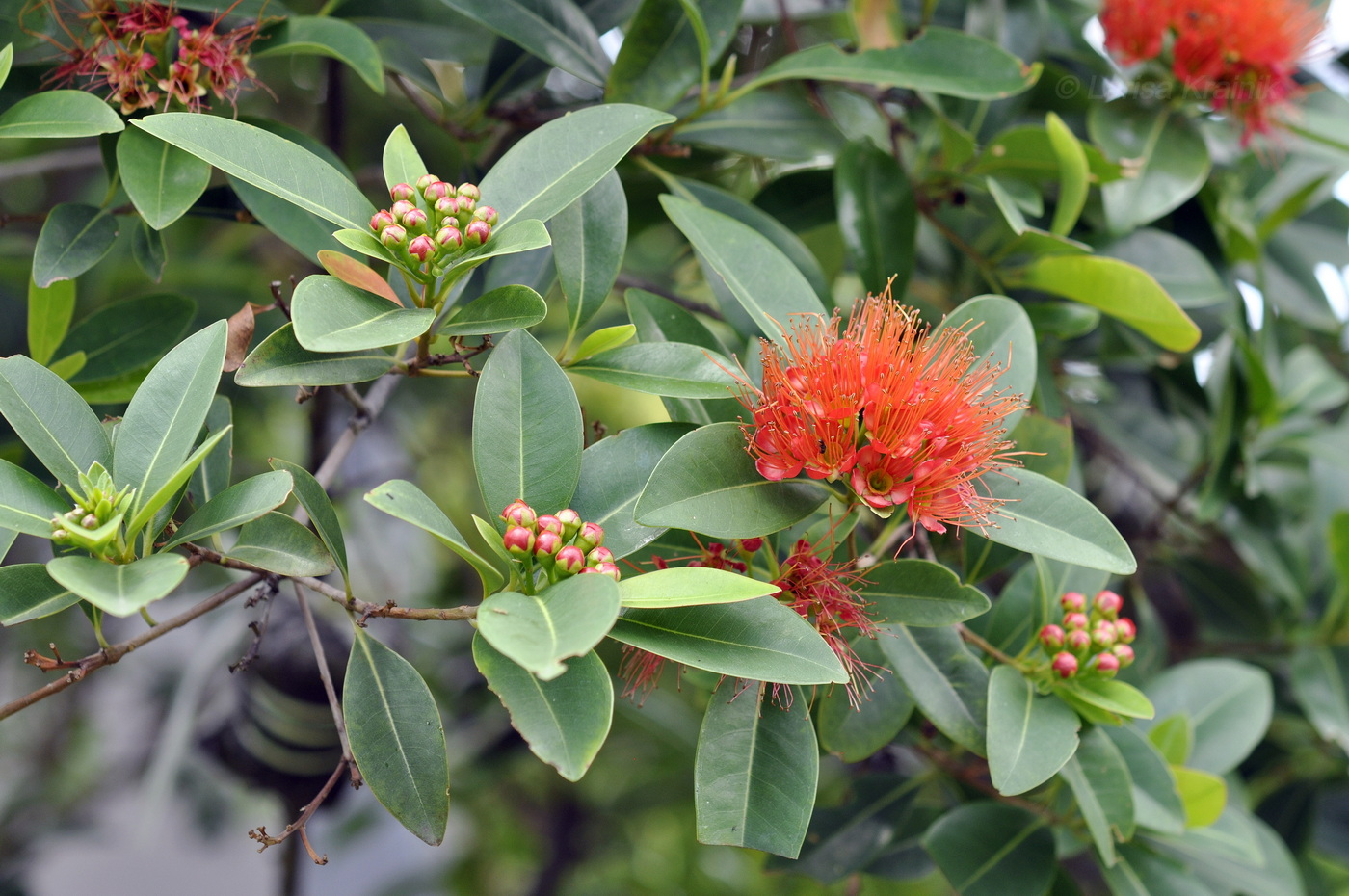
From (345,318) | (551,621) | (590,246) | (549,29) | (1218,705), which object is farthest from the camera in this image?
(1218,705)

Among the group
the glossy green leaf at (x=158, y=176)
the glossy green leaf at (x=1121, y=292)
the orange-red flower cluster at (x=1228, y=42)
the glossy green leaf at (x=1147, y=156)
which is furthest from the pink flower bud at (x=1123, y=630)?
the glossy green leaf at (x=158, y=176)

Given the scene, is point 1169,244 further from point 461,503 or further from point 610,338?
point 461,503

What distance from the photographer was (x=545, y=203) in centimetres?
80

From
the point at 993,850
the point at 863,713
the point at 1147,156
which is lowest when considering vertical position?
the point at 993,850

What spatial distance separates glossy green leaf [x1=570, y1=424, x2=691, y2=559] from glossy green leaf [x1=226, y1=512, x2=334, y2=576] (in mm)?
215

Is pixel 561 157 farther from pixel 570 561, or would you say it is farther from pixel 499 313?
pixel 570 561

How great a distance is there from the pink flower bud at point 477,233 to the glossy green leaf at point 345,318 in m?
0.07

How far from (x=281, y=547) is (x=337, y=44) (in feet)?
1.84

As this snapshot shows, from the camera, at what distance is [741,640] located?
27.1 inches

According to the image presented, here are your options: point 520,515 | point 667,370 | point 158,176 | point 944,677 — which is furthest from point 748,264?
point 158,176

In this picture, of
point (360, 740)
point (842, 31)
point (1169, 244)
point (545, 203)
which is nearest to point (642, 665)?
point (360, 740)

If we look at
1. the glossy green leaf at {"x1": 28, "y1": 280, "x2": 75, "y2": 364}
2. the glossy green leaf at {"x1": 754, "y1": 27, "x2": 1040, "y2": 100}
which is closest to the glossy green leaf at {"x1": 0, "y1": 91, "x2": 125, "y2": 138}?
the glossy green leaf at {"x1": 28, "y1": 280, "x2": 75, "y2": 364}

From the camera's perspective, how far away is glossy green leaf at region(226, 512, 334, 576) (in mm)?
709

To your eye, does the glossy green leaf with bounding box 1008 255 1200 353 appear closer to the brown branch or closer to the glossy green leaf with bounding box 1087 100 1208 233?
the glossy green leaf with bounding box 1087 100 1208 233
